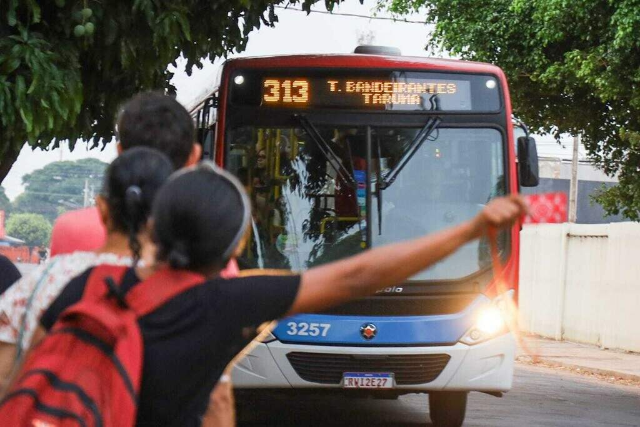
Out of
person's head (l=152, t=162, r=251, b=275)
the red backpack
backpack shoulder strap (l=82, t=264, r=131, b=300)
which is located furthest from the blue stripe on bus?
the red backpack

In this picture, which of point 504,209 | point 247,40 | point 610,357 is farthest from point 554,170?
point 504,209

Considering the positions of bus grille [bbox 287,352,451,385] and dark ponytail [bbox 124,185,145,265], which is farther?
bus grille [bbox 287,352,451,385]

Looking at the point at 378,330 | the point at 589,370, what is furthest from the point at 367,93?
the point at 589,370

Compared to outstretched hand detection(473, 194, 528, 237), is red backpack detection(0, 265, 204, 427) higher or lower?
lower

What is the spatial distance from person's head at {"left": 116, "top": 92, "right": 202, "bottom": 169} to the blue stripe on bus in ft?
20.6

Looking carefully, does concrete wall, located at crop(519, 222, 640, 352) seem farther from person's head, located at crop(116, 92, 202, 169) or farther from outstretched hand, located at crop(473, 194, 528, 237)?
outstretched hand, located at crop(473, 194, 528, 237)

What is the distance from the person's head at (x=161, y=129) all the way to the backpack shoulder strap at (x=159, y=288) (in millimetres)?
755

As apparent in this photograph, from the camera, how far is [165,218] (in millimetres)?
2461

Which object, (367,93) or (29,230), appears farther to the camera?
(29,230)

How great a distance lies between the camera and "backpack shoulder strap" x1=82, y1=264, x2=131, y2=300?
2539mm

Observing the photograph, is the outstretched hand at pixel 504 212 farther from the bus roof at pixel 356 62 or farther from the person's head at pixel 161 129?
the bus roof at pixel 356 62

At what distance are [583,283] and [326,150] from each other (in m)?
13.7

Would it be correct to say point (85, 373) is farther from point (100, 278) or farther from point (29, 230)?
point (29, 230)

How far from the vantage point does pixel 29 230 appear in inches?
5157
